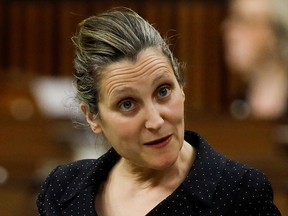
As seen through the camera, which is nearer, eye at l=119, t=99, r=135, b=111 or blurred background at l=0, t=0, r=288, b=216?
eye at l=119, t=99, r=135, b=111

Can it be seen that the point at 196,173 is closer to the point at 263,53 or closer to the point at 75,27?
the point at 263,53

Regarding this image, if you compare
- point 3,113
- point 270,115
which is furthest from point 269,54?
point 3,113

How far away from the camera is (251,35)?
5.12 metres

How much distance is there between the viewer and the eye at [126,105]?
241 cm

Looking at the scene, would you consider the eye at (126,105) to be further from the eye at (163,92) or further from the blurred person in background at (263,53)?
the blurred person in background at (263,53)

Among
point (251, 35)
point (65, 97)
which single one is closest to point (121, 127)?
point (65, 97)

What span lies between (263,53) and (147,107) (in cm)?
265

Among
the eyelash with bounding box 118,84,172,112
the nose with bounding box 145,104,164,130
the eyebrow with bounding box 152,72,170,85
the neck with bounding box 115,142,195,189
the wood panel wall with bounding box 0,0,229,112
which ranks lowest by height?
the wood panel wall with bounding box 0,0,229,112

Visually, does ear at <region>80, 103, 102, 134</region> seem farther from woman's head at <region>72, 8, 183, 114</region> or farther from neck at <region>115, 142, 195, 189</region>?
neck at <region>115, 142, 195, 189</region>

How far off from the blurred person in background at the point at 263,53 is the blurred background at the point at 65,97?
0.14m

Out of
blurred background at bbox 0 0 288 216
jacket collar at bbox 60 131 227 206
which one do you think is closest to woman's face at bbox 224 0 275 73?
blurred background at bbox 0 0 288 216

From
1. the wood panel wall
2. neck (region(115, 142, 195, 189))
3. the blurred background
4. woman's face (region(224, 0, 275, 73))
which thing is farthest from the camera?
the wood panel wall

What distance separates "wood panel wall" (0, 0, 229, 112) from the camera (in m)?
6.47

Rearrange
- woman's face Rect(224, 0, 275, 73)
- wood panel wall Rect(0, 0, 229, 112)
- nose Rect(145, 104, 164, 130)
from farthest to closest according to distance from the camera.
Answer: wood panel wall Rect(0, 0, 229, 112)
woman's face Rect(224, 0, 275, 73)
nose Rect(145, 104, 164, 130)
